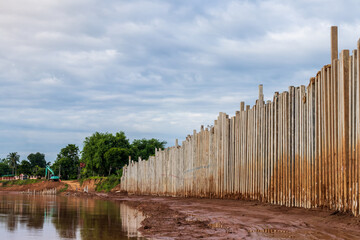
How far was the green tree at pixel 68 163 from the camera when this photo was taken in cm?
8431

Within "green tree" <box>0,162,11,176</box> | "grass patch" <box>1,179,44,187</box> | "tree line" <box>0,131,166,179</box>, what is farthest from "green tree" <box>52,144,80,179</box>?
"green tree" <box>0,162,11,176</box>

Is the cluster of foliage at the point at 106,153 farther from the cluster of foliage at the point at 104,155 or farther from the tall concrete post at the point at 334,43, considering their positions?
the tall concrete post at the point at 334,43

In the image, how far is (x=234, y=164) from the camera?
49.4ft

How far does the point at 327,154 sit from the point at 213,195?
8110 mm

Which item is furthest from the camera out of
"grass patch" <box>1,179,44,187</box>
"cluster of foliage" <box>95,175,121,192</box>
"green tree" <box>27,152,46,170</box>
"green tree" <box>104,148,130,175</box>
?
"green tree" <box>27,152,46,170</box>

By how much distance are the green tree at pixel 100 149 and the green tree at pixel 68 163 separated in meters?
18.8

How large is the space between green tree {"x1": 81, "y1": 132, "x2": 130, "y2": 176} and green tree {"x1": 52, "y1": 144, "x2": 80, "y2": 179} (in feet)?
61.6

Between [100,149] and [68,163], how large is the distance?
1065 inches

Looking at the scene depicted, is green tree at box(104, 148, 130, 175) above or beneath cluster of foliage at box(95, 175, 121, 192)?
above

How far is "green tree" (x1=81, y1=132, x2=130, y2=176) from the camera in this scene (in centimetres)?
5956

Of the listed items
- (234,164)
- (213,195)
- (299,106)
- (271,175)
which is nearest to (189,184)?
(213,195)

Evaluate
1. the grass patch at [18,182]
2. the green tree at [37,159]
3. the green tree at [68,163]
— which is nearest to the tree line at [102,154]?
the green tree at [68,163]

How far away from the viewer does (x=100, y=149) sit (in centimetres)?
5988

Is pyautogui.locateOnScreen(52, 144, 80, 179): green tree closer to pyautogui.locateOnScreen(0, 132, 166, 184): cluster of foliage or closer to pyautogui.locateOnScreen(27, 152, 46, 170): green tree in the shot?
pyautogui.locateOnScreen(0, 132, 166, 184): cluster of foliage
